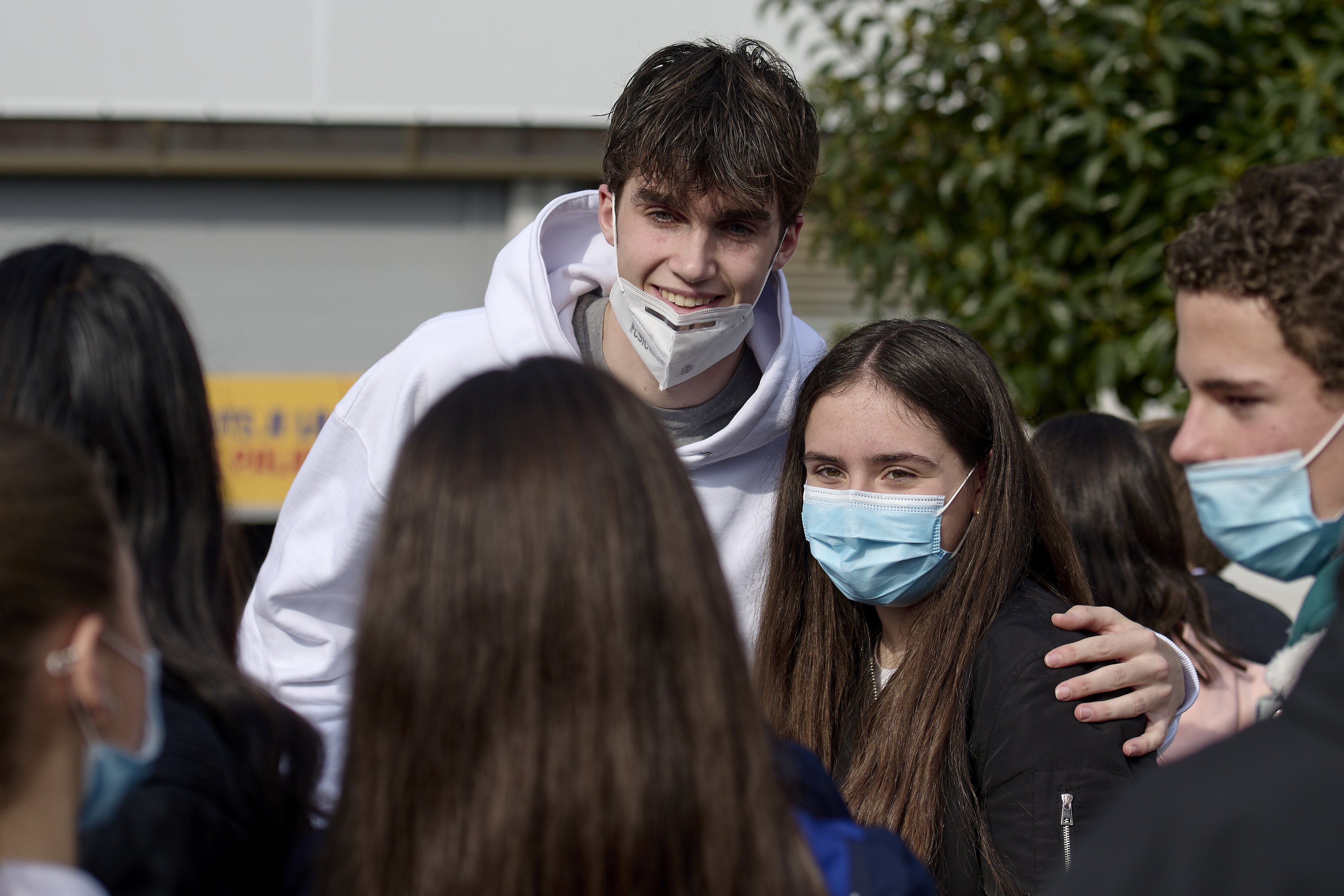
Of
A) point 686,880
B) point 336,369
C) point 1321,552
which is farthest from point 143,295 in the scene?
point 336,369

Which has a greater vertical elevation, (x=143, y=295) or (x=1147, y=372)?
(x=143, y=295)

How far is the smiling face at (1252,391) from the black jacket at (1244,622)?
1.22 meters

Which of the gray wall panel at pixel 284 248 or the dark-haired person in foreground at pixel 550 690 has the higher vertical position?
the dark-haired person in foreground at pixel 550 690

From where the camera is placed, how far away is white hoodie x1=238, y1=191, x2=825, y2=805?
2.55 m

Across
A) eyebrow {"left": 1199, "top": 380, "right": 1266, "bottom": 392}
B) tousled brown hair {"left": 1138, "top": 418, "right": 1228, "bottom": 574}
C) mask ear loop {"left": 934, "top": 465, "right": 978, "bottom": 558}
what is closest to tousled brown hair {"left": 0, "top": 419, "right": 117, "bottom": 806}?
mask ear loop {"left": 934, "top": 465, "right": 978, "bottom": 558}

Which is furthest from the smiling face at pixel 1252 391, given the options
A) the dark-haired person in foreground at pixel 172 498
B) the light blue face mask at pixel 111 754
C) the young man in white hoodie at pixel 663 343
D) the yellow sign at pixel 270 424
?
the yellow sign at pixel 270 424

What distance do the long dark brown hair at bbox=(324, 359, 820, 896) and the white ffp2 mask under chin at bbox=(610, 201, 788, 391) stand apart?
1391mm

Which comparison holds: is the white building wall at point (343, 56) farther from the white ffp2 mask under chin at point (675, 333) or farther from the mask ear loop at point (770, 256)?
the white ffp2 mask under chin at point (675, 333)

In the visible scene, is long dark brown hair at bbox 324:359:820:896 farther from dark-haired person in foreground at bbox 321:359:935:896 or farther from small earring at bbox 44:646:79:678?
small earring at bbox 44:646:79:678

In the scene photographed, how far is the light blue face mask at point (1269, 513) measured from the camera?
230 cm

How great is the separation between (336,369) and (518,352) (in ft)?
15.7

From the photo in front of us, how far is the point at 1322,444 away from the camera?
2.22 m

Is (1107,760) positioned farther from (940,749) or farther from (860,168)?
(860,168)

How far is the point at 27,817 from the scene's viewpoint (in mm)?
1158
